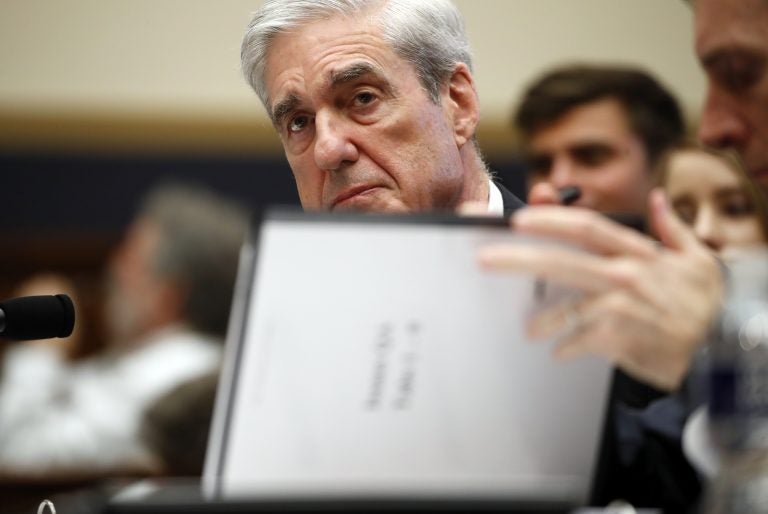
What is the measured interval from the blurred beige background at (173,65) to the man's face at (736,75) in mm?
4566

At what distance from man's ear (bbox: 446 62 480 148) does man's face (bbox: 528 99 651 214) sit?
0.83 metres

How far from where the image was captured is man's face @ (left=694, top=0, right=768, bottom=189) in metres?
1.69

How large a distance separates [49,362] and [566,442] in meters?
4.68

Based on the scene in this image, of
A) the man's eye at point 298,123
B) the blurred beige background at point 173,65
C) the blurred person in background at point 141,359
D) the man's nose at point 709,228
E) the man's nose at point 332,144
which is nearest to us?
the man's nose at point 332,144

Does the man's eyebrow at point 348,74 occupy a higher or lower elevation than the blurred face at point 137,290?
higher

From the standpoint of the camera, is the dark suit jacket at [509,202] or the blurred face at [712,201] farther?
the blurred face at [712,201]

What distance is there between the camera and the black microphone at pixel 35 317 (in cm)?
147

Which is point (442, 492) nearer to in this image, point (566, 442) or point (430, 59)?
point (566, 442)

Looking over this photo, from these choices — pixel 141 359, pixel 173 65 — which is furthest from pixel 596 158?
pixel 173 65

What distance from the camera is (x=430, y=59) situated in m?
2.46

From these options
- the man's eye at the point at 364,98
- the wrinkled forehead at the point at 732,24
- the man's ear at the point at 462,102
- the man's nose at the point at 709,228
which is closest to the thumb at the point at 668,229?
the wrinkled forehead at the point at 732,24

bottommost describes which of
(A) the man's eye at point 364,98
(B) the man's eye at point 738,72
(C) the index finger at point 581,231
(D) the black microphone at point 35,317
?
(D) the black microphone at point 35,317

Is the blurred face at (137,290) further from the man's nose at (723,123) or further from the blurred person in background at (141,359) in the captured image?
the man's nose at (723,123)

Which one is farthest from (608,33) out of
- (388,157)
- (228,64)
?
(388,157)
